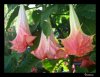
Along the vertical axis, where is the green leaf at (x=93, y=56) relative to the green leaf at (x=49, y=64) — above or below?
above

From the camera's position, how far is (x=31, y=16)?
3.08 ft

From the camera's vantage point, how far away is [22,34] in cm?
94

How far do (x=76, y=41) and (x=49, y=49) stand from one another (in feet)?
0.35

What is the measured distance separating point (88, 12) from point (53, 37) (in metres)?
0.15

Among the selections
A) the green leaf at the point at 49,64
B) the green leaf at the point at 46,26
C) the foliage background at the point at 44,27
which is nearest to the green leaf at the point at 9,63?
the foliage background at the point at 44,27

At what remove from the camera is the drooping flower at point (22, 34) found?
35.8 inches

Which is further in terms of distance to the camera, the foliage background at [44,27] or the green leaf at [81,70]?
the green leaf at [81,70]

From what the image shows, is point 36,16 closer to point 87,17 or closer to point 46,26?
point 46,26

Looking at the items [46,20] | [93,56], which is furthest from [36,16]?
[93,56]

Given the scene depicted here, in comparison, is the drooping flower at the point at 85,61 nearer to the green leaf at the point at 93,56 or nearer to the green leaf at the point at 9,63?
the green leaf at the point at 93,56

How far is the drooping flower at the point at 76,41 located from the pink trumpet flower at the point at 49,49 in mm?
46
